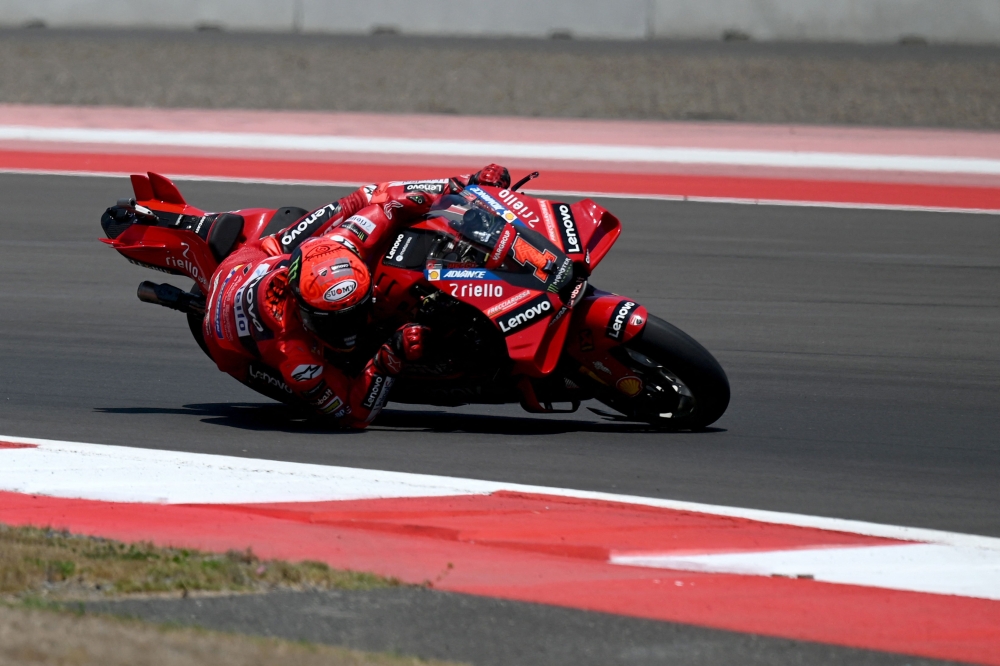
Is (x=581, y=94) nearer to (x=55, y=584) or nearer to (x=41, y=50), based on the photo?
(x=41, y=50)

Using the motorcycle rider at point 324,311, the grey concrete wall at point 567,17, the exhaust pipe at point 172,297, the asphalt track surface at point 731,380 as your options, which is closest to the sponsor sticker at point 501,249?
the motorcycle rider at point 324,311

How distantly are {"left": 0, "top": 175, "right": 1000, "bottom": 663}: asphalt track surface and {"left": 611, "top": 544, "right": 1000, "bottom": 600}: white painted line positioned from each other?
402 mm

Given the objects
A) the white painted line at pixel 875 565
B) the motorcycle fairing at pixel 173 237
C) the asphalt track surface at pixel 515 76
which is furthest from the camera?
the asphalt track surface at pixel 515 76

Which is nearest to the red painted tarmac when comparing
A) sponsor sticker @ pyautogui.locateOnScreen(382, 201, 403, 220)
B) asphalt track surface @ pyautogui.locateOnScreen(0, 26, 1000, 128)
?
sponsor sticker @ pyautogui.locateOnScreen(382, 201, 403, 220)

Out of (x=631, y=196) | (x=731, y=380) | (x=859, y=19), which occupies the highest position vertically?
(x=859, y=19)

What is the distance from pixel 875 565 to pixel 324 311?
8.83 ft

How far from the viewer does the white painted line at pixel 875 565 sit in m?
4.96

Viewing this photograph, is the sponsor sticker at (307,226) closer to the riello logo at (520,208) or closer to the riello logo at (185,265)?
the riello logo at (185,265)

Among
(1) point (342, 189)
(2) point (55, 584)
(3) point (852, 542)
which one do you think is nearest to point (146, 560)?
(2) point (55, 584)

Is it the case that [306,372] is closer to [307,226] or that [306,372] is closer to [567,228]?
[307,226]

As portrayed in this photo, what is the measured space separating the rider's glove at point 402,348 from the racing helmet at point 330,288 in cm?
20

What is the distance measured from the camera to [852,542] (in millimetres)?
5391

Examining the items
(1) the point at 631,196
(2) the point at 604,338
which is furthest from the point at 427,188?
(1) the point at 631,196

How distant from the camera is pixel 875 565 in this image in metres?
5.13
